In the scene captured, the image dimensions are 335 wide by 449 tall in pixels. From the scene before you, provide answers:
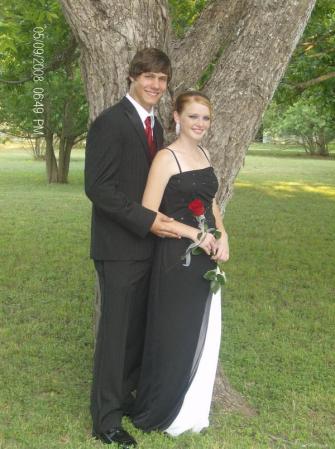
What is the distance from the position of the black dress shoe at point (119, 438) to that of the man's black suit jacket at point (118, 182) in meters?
1.06

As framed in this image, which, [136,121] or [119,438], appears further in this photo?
[119,438]

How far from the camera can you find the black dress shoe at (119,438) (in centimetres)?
400

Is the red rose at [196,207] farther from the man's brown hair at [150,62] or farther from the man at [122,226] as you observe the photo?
the man's brown hair at [150,62]

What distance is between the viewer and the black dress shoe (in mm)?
3997

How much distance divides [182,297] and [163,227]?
498 mm

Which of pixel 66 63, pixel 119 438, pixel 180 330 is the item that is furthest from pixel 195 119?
pixel 66 63

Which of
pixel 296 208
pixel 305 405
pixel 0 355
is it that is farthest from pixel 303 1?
pixel 296 208

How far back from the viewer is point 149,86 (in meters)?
3.74

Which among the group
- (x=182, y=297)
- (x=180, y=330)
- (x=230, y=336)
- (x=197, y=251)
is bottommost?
(x=230, y=336)

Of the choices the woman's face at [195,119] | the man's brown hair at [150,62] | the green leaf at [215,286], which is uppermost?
the man's brown hair at [150,62]

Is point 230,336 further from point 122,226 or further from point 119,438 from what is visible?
point 122,226

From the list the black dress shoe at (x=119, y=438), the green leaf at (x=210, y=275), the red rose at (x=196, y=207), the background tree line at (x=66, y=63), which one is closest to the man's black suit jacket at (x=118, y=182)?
the red rose at (x=196, y=207)

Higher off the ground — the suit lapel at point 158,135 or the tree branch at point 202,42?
the tree branch at point 202,42

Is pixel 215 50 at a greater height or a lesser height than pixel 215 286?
greater
